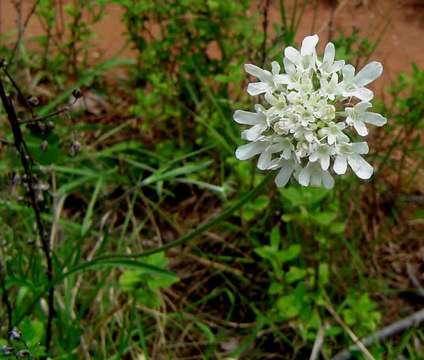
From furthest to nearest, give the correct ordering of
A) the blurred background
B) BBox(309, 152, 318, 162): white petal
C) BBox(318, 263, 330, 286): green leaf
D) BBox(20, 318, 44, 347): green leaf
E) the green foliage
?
BBox(318, 263, 330, 286): green leaf < the blurred background < the green foliage < BBox(20, 318, 44, 347): green leaf < BBox(309, 152, 318, 162): white petal

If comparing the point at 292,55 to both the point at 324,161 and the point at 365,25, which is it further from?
the point at 365,25

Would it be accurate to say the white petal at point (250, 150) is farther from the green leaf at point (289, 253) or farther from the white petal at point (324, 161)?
the green leaf at point (289, 253)

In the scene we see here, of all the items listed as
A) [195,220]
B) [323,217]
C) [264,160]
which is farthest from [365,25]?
[264,160]

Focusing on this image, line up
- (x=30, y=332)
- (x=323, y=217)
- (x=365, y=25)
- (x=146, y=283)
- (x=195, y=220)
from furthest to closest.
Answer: (x=365, y=25) < (x=195, y=220) < (x=323, y=217) < (x=146, y=283) < (x=30, y=332)

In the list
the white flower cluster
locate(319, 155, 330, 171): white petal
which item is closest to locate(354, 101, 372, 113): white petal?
the white flower cluster

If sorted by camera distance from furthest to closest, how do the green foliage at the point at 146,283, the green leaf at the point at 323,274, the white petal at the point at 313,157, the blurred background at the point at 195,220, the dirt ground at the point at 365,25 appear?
1. the dirt ground at the point at 365,25
2. the green leaf at the point at 323,274
3. the blurred background at the point at 195,220
4. the green foliage at the point at 146,283
5. the white petal at the point at 313,157

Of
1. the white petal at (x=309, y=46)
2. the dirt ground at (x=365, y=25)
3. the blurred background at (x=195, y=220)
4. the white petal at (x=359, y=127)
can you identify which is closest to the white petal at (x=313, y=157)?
the white petal at (x=359, y=127)

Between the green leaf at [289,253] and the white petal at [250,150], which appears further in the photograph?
the green leaf at [289,253]

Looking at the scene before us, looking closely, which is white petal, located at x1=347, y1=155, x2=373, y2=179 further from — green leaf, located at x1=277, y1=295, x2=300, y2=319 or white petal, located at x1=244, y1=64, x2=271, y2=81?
green leaf, located at x1=277, y1=295, x2=300, y2=319
